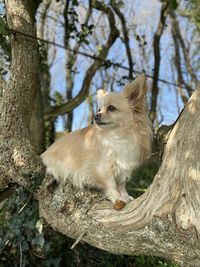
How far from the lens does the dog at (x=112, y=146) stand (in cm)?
347

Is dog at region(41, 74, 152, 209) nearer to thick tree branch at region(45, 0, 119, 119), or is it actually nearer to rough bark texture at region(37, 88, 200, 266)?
rough bark texture at region(37, 88, 200, 266)

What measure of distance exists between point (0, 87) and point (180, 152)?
2.05 metres

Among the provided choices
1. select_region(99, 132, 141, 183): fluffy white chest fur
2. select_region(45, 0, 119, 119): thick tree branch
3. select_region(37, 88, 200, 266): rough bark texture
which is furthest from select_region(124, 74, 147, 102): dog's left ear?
select_region(45, 0, 119, 119): thick tree branch

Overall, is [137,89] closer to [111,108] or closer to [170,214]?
[111,108]

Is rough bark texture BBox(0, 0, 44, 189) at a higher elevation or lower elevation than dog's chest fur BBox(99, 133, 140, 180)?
higher

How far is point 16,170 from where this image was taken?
3689mm

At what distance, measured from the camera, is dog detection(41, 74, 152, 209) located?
3.47 metres

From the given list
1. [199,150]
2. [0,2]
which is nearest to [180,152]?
[199,150]

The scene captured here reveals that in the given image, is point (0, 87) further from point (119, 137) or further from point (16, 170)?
point (119, 137)

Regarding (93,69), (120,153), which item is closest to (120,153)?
(120,153)

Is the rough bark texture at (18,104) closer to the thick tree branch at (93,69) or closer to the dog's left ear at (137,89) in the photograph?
the dog's left ear at (137,89)

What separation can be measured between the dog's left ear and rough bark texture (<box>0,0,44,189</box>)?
3.09 feet

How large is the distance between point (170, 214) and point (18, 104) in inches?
72.2

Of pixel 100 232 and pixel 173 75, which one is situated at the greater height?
pixel 100 232
